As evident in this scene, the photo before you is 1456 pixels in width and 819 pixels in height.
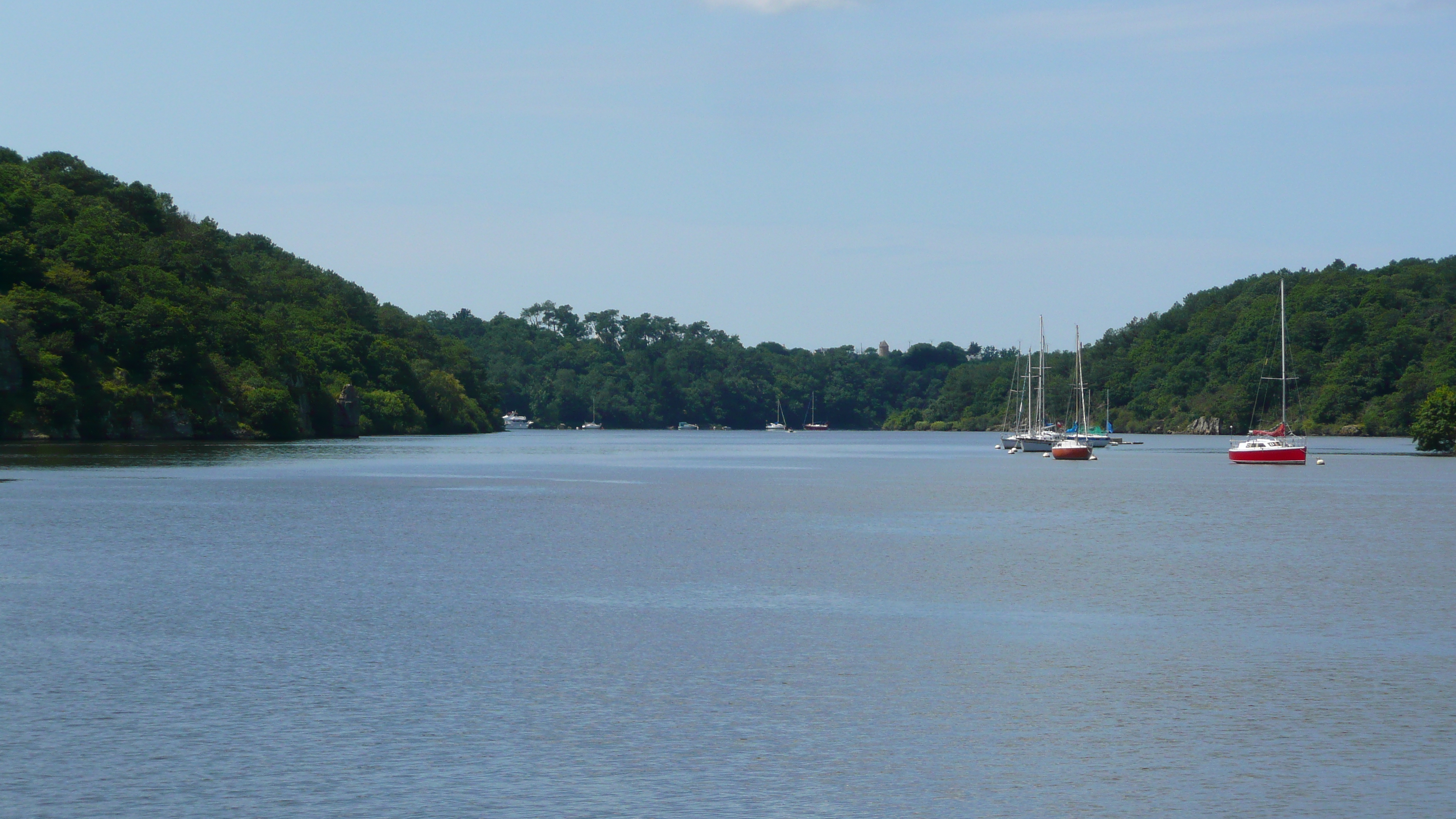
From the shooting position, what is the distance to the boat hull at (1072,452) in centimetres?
12450

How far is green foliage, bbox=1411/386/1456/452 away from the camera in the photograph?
124438 millimetres

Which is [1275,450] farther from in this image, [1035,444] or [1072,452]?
[1035,444]

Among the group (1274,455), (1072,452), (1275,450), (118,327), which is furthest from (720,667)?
(118,327)

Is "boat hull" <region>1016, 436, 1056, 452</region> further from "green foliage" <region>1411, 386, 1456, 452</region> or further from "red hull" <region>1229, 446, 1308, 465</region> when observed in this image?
"red hull" <region>1229, 446, 1308, 465</region>

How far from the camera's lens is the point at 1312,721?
17641 mm

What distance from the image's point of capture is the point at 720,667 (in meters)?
21.7

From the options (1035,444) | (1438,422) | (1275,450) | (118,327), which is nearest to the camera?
(1275,450)

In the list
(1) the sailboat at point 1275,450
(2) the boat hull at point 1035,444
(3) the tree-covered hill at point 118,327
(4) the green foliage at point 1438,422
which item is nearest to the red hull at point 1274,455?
(1) the sailboat at point 1275,450

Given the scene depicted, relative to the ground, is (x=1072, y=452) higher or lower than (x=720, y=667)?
higher

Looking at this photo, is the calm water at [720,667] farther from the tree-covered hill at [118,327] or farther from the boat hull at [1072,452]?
the tree-covered hill at [118,327]

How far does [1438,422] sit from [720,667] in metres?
121

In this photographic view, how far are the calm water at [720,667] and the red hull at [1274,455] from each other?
59.7m

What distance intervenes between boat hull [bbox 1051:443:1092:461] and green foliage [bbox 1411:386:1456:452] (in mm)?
28880

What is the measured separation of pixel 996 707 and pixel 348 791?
332 inches
